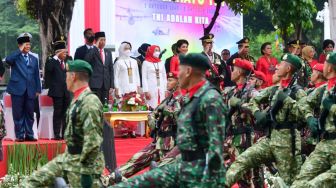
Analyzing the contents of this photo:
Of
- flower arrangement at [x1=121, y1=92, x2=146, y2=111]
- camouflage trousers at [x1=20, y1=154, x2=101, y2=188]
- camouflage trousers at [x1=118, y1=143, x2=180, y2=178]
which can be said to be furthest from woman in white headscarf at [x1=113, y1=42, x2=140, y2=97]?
camouflage trousers at [x1=20, y1=154, x2=101, y2=188]

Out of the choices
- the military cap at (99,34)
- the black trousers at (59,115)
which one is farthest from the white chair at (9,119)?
the military cap at (99,34)

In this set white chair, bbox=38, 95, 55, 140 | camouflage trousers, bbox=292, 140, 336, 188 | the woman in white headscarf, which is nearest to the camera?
camouflage trousers, bbox=292, 140, 336, 188

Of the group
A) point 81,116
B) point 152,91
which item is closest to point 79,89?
point 81,116

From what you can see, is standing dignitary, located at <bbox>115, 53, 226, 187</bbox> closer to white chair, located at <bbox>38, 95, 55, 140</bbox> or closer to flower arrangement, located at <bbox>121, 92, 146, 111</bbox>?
white chair, located at <bbox>38, 95, 55, 140</bbox>

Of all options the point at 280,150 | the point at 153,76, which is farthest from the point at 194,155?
the point at 153,76

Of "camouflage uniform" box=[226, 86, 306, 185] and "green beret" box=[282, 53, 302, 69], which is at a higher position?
"green beret" box=[282, 53, 302, 69]

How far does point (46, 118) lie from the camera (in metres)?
18.3

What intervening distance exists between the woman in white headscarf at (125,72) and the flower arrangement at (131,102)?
113mm

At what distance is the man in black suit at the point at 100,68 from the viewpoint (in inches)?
737

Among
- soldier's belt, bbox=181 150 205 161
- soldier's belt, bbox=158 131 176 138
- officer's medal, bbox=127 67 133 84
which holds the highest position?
officer's medal, bbox=127 67 133 84

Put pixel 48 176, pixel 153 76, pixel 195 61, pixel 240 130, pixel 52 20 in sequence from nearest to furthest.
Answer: pixel 195 61, pixel 48 176, pixel 240 130, pixel 52 20, pixel 153 76

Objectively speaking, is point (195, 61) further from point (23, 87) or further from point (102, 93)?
point (102, 93)

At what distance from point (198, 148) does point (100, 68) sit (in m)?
11.0

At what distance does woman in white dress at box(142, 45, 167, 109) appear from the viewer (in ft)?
68.3
